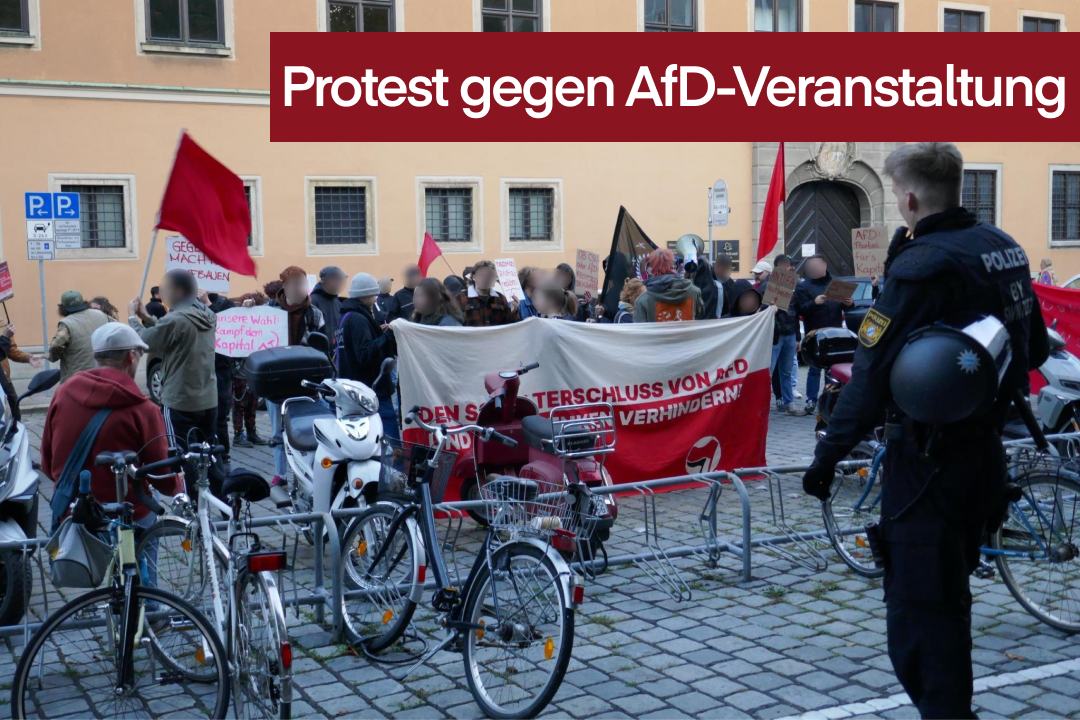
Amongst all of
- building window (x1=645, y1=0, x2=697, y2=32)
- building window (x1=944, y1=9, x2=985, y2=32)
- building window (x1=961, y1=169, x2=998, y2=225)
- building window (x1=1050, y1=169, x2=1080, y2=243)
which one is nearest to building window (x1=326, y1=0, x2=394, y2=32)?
building window (x1=645, y1=0, x2=697, y2=32)

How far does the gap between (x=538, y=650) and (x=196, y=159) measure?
6975 mm

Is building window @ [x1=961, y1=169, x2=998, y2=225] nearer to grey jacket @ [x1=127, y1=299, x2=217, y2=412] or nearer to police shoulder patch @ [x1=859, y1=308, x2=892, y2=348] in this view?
grey jacket @ [x1=127, y1=299, x2=217, y2=412]

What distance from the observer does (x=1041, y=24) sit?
3294 centimetres

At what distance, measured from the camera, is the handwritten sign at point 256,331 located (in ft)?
33.8

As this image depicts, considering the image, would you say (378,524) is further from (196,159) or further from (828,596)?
(196,159)

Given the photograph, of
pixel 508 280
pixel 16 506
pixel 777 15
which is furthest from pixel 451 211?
pixel 16 506

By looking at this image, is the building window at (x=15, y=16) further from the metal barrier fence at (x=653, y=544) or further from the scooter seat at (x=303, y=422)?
the metal barrier fence at (x=653, y=544)

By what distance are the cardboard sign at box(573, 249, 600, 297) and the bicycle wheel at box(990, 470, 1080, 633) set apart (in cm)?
995

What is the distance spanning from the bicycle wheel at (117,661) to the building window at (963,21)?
101 ft

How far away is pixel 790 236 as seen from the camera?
29.4m

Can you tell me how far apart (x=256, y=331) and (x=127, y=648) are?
20.5ft

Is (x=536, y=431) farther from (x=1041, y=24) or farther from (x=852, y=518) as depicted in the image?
(x=1041, y=24)

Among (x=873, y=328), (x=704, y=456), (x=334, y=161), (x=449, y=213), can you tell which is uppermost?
(x=334, y=161)

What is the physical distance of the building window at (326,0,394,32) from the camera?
78.1 feet
